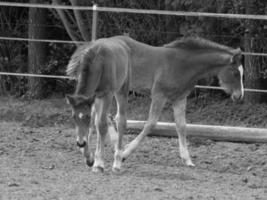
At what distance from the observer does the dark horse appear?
336 inches

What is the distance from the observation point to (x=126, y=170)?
875cm

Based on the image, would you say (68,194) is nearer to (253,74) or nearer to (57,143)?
(57,143)

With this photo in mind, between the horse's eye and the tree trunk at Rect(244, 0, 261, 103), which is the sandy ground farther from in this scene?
the tree trunk at Rect(244, 0, 261, 103)

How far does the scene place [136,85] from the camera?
9719 millimetres

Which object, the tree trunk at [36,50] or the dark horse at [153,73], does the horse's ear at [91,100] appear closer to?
the dark horse at [153,73]

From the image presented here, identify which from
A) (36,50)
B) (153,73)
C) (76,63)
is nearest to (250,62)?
(153,73)

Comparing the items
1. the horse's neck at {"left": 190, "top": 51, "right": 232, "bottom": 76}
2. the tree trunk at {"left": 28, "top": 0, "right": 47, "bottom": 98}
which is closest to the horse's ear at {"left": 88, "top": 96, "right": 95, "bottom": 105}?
the horse's neck at {"left": 190, "top": 51, "right": 232, "bottom": 76}

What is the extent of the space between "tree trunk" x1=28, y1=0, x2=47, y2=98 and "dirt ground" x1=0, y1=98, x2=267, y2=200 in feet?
8.86

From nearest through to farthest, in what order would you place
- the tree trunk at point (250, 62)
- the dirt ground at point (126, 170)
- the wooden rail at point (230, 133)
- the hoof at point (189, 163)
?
the dirt ground at point (126, 170)
the hoof at point (189, 163)
the wooden rail at point (230, 133)
the tree trunk at point (250, 62)

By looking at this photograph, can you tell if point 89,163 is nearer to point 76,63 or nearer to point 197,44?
point 76,63

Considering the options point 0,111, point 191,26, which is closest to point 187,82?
point 191,26

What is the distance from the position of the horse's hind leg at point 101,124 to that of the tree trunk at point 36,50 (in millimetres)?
7356

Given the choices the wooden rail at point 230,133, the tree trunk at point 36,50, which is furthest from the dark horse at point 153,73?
the tree trunk at point 36,50

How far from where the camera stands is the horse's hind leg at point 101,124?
8.49 metres
